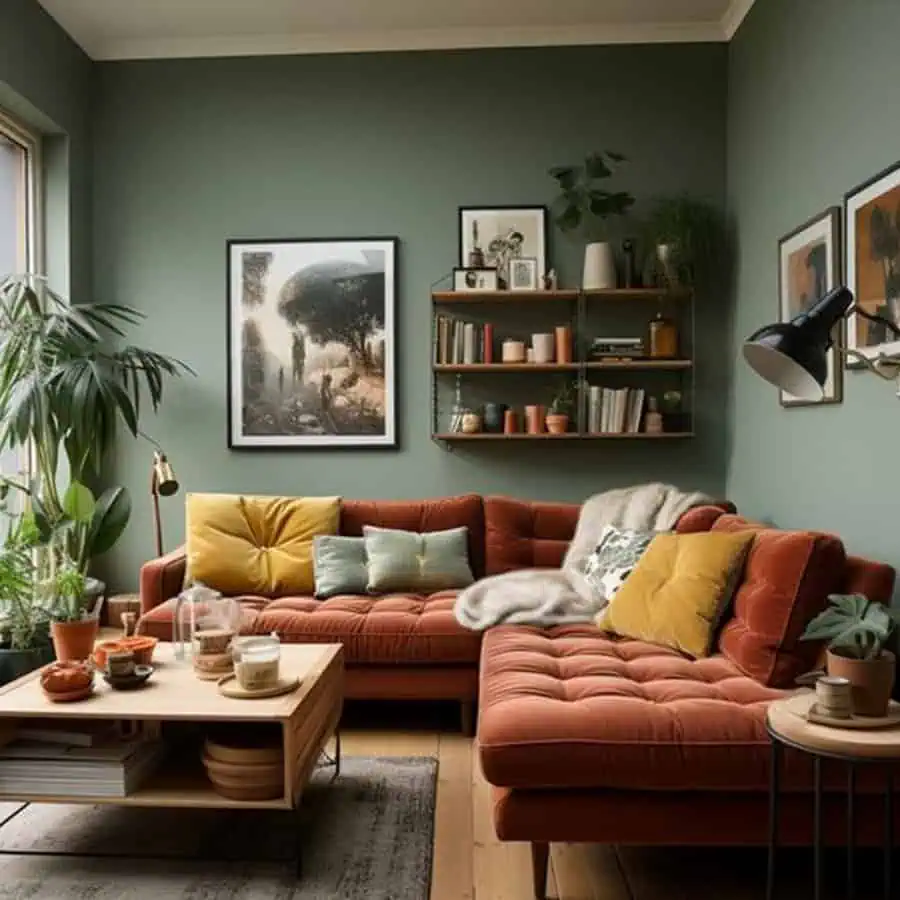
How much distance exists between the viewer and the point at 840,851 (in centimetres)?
235

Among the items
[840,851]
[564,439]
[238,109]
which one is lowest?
[840,851]

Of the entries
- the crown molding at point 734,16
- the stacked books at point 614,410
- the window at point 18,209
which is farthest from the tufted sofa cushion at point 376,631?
the crown molding at point 734,16

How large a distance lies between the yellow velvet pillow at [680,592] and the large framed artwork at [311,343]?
1.85 meters

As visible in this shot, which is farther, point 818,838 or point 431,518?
point 431,518

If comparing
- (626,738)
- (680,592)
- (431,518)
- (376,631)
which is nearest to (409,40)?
(431,518)

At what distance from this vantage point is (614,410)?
4352 mm

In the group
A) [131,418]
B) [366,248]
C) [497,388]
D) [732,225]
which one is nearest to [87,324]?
[131,418]

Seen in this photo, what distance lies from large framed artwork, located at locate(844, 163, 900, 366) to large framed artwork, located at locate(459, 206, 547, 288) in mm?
1766

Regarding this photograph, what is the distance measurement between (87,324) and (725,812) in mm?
3191

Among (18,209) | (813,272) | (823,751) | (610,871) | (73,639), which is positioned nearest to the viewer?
(823,751)

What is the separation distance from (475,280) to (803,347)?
2669 millimetres

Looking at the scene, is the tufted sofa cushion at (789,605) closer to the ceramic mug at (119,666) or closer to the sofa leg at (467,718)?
the sofa leg at (467,718)

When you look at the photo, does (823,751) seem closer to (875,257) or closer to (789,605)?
(789,605)

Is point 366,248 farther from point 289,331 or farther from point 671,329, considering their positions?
point 671,329
